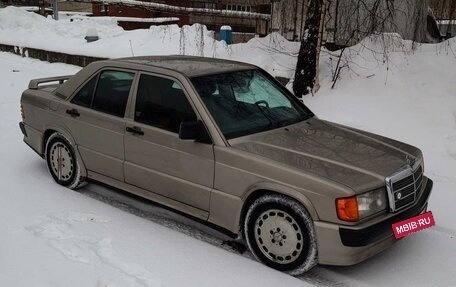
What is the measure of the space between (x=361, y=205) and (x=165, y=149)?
1.69m

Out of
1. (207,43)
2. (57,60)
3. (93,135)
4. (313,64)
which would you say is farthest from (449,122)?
(57,60)

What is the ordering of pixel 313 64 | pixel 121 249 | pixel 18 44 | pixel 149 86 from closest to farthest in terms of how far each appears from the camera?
pixel 121 249
pixel 149 86
pixel 313 64
pixel 18 44

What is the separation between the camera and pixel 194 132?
3.82 metres

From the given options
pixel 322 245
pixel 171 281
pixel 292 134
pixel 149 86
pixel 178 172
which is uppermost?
pixel 149 86

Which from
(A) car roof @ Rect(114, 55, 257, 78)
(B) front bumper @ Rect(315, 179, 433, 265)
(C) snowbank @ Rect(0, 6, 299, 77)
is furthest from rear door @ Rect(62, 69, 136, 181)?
(C) snowbank @ Rect(0, 6, 299, 77)

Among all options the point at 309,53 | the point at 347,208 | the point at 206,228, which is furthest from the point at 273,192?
the point at 309,53

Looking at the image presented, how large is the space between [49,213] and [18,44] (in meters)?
11.7

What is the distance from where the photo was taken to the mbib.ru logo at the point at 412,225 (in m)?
3.54

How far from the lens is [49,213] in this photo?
14.4 ft

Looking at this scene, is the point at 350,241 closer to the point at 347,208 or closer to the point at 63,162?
the point at 347,208

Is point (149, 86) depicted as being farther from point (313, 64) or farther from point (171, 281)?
point (313, 64)

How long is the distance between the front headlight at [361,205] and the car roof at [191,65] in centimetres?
175

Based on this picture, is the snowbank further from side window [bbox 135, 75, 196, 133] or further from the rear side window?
side window [bbox 135, 75, 196, 133]

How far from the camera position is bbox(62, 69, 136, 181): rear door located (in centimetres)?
454
